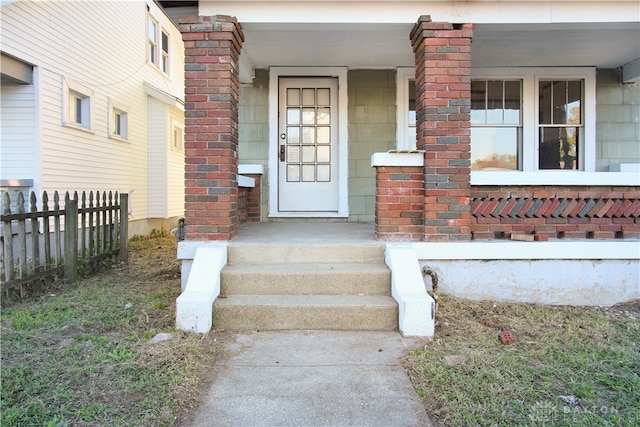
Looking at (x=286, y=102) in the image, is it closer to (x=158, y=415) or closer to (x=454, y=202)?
(x=454, y=202)

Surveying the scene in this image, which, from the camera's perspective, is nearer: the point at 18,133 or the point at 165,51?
the point at 18,133

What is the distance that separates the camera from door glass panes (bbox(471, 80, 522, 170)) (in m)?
6.38

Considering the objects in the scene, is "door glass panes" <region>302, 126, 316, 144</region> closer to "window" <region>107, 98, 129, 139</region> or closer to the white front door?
the white front door

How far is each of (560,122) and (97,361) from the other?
22.3 ft

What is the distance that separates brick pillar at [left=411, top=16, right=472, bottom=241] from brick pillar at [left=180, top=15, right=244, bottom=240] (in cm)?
200

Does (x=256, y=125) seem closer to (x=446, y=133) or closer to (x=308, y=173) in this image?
(x=308, y=173)

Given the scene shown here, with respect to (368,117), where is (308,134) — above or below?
below

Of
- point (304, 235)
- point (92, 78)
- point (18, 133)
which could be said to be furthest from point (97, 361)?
point (92, 78)

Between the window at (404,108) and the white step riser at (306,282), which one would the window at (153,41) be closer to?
the window at (404,108)

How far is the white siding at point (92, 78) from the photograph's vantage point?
21.7 ft

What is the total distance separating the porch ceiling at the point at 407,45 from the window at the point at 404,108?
177mm

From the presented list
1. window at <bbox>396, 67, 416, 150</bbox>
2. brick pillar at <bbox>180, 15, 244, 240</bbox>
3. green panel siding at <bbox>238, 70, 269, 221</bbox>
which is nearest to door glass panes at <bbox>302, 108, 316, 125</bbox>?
green panel siding at <bbox>238, 70, 269, 221</bbox>

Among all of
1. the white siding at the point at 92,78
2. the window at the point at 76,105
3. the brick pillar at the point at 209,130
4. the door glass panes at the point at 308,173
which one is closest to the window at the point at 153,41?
the white siding at the point at 92,78

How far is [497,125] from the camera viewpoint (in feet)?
20.9
